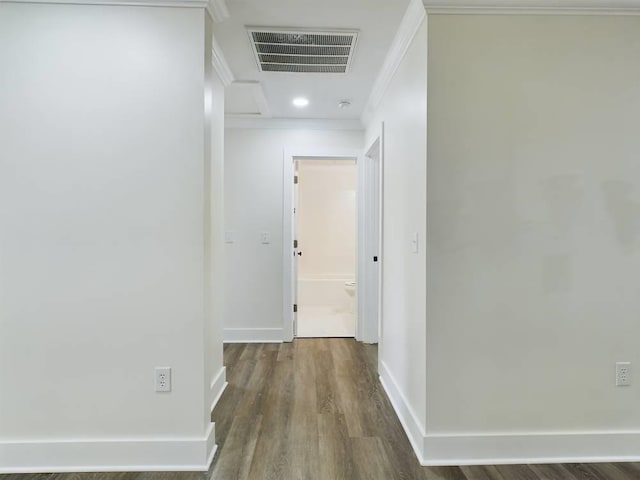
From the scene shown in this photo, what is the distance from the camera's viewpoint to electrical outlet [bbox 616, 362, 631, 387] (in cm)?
188

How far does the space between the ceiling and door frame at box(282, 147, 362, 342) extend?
0.37 metres

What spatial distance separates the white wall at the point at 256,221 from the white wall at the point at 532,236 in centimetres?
226

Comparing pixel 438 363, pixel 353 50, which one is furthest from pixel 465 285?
pixel 353 50

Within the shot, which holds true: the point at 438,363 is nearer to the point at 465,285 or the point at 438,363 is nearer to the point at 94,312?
the point at 465,285

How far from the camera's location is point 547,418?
1859 millimetres

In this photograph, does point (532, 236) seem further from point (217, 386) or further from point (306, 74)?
point (217, 386)

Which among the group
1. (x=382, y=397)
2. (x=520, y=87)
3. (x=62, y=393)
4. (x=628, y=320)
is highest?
(x=520, y=87)

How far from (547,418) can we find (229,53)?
2897 mm

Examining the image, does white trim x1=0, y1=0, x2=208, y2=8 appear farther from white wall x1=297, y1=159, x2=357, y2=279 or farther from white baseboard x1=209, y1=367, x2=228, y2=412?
white wall x1=297, y1=159, x2=357, y2=279

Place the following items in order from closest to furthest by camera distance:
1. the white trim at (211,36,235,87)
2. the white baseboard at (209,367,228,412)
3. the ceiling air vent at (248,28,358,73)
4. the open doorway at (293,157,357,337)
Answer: the ceiling air vent at (248,28,358,73)
the white trim at (211,36,235,87)
the white baseboard at (209,367,228,412)
the open doorway at (293,157,357,337)

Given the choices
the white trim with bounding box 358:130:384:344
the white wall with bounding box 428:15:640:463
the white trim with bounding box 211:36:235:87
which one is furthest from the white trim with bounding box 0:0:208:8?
the white trim with bounding box 358:130:384:344

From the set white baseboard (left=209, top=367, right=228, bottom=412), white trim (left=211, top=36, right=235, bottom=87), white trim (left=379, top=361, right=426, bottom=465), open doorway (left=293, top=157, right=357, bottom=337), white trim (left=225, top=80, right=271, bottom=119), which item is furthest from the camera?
open doorway (left=293, top=157, right=357, bottom=337)

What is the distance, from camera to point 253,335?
3.84 meters

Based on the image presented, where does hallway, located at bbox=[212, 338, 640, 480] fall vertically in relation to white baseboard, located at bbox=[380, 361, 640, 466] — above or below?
below
